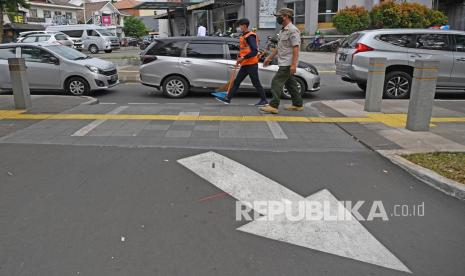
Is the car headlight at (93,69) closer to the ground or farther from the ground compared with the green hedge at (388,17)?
closer to the ground

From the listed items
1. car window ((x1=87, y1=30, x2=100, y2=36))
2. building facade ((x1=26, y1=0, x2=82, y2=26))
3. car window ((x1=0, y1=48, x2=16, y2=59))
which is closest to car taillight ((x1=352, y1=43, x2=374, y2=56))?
car window ((x1=0, y1=48, x2=16, y2=59))

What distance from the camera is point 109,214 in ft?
12.7

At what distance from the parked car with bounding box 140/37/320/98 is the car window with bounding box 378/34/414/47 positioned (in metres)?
1.98

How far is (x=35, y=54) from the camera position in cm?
1138

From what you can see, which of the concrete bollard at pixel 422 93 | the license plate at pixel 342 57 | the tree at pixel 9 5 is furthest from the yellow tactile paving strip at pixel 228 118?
the tree at pixel 9 5

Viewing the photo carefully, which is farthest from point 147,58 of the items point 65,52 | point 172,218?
point 172,218

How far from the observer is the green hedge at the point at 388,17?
25.8 m

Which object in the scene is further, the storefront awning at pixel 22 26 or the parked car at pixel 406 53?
the storefront awning at pixel 22 26

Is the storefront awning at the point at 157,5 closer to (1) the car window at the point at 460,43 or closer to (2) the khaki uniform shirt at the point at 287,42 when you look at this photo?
(1) the car window at the point at 460,43

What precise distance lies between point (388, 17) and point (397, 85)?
17.5 metres

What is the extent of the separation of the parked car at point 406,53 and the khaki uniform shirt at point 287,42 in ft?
11.2

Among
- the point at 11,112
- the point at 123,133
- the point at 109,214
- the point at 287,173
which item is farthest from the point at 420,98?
the point at 11,112

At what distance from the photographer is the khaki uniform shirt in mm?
7706

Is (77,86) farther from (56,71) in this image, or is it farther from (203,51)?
(203,51)
